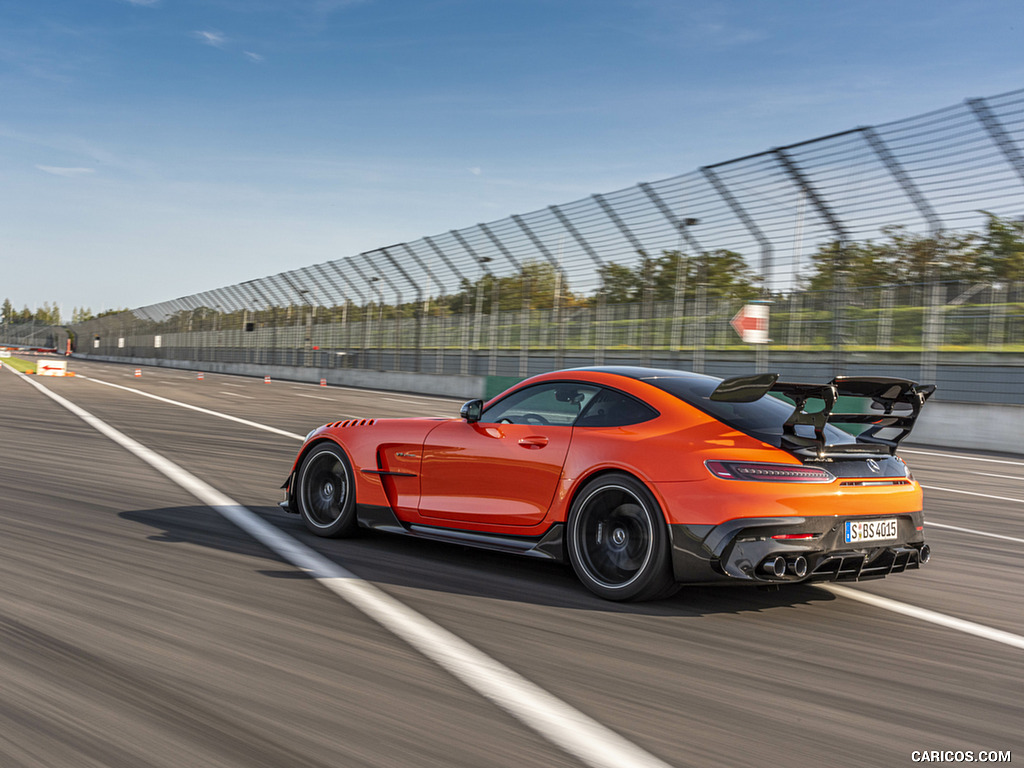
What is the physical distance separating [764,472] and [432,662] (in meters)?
1.80

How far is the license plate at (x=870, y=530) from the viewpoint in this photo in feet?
15.4

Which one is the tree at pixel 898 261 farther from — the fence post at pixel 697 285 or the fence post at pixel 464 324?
the fence post at pixel 464 324

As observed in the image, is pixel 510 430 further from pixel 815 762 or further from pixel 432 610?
pixel 815 762

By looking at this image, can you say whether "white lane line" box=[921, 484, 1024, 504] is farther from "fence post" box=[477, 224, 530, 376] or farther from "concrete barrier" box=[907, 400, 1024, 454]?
"fence post" box=[477, 224, 530, 376]

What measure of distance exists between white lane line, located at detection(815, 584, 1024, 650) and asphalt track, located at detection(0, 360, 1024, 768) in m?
0.03

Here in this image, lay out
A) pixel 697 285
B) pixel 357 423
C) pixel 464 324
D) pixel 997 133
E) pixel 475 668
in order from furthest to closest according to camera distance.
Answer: pixel 464 324, pixel 697 285, pixel 997 133, pixel 357 423, pixel 475 668

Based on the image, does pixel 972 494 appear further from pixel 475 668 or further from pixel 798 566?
pixel 475 668

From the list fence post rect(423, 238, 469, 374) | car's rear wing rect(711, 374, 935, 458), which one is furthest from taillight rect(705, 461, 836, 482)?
fence post rect(423, 238, 469, 374)

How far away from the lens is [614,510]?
5.04 m

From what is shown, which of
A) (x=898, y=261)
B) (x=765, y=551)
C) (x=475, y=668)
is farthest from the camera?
(x=898, y=261)

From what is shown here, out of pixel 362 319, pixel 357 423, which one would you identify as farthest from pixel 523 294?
pixel 357 423

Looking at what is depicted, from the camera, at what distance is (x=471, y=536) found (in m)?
5.66

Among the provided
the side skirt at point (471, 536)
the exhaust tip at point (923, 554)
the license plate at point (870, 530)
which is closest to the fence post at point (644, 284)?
the side skirt at point (471, 536)

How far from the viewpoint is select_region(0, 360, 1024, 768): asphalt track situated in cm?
312
